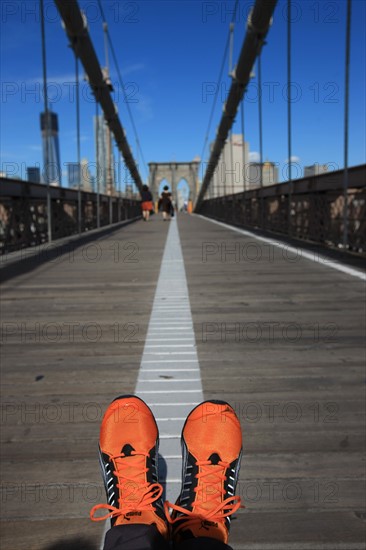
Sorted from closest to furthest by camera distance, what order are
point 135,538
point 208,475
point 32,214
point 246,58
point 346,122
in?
point 135,538, point 208,475, point 346,122, point 32,214, point 246,58

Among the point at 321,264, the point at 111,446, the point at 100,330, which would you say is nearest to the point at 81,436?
the point at 111,446

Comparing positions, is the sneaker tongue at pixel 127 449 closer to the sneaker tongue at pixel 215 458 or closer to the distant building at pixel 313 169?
the sneaker tongue at pixel 215 458

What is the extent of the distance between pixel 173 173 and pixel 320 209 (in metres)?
64.1

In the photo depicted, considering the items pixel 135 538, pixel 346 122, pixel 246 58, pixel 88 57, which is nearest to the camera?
pixel 135 538

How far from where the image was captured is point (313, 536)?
4.12ft

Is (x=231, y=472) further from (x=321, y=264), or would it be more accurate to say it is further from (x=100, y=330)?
(x=321, y=264)

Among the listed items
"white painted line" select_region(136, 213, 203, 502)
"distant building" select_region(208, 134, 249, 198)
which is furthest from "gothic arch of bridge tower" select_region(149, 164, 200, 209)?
"white painted line" select_region(136, 213, 203, 502)

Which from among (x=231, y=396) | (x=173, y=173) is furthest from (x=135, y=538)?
(x=173, y=173)

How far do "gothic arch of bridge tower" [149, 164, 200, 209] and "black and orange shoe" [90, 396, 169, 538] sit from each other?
68.9 metres

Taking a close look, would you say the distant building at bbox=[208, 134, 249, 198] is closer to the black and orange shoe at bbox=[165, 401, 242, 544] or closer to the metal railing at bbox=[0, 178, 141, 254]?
the metal railing at bbox=[0, 178, 141, 254]

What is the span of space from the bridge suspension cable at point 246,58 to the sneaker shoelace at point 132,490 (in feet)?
54.8

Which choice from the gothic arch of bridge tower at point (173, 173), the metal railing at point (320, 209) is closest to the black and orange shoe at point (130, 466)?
the metal railing at point (320, 209)

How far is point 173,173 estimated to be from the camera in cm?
7069

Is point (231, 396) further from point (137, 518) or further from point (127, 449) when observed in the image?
point (137, 518)
